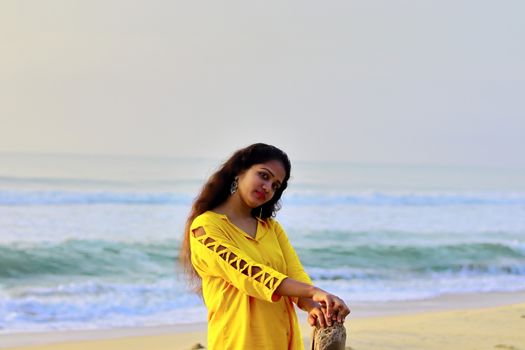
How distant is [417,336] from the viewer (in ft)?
23.6

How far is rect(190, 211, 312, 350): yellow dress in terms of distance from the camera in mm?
2955

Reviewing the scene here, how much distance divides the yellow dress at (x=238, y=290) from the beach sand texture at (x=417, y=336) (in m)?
3.52

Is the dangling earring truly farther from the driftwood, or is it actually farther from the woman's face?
the driftwood

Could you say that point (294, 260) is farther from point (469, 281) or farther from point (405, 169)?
point (405, 169)

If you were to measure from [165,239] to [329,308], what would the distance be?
12.9m

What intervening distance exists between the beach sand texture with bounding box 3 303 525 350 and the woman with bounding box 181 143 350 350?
3.47m

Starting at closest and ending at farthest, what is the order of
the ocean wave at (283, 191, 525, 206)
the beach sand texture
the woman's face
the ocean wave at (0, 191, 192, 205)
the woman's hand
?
the woman's hand, the woman's face, the beach sand texture, the ocean wave at (0, 191, 192, 205), the ocean wave at (283, 191, 525, 206)

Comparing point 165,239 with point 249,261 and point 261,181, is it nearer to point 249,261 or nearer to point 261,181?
point 261,181

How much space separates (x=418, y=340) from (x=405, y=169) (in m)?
37.9

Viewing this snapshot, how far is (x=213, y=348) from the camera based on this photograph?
3.13 m

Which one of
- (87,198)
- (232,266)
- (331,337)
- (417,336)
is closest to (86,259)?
(417,336)

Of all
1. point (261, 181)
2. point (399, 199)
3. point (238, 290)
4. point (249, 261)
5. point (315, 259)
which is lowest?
point (315, 259)

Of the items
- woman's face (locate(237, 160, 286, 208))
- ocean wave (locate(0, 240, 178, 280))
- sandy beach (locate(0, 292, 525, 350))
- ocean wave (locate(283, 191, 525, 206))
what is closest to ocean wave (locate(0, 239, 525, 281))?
ocean wave (locate(0, 240, 178, 280))

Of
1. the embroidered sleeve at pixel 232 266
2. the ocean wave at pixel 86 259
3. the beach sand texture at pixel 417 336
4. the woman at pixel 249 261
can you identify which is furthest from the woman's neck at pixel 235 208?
the ocean wave at pixel 86 259
